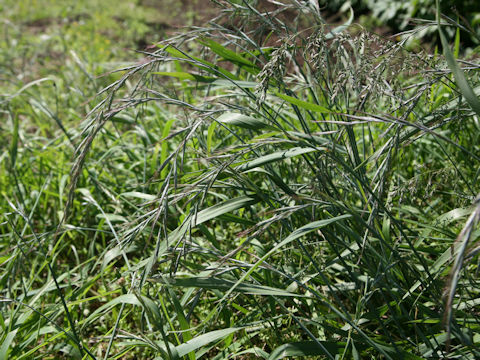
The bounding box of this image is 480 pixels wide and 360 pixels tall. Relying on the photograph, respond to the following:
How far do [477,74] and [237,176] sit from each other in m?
0.84

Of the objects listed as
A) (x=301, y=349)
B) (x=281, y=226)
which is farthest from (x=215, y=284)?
(x=281, y=226)

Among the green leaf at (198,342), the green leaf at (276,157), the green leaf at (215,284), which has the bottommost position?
the green leaf at (198,342)

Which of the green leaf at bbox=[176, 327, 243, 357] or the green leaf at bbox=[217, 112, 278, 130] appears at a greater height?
the green leaf at bbox=[217, 112, 278, 130]

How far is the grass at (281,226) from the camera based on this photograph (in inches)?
45.4

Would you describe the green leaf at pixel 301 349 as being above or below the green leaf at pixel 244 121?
below

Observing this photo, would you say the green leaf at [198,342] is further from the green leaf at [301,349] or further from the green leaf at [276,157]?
the green leaf at [276,157]

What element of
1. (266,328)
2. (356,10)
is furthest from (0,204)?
(356,10)

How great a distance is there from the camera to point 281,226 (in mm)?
1552

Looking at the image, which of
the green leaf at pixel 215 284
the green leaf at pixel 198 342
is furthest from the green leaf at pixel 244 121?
the green leaf at pixel 198 342

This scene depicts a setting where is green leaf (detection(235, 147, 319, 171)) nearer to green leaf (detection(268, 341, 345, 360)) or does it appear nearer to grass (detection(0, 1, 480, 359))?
grass (detection(0, 1, 480, 359))

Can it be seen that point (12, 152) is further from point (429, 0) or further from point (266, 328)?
point (429, 0)

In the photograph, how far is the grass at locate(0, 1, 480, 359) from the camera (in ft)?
3.79

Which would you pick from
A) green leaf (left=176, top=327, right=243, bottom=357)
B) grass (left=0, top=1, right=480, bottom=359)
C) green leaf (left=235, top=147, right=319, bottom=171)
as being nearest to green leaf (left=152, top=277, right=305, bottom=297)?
grass (left=0, top=1, right=480, bottom=359)

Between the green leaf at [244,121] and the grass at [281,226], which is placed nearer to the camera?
the grass at [281,226]
